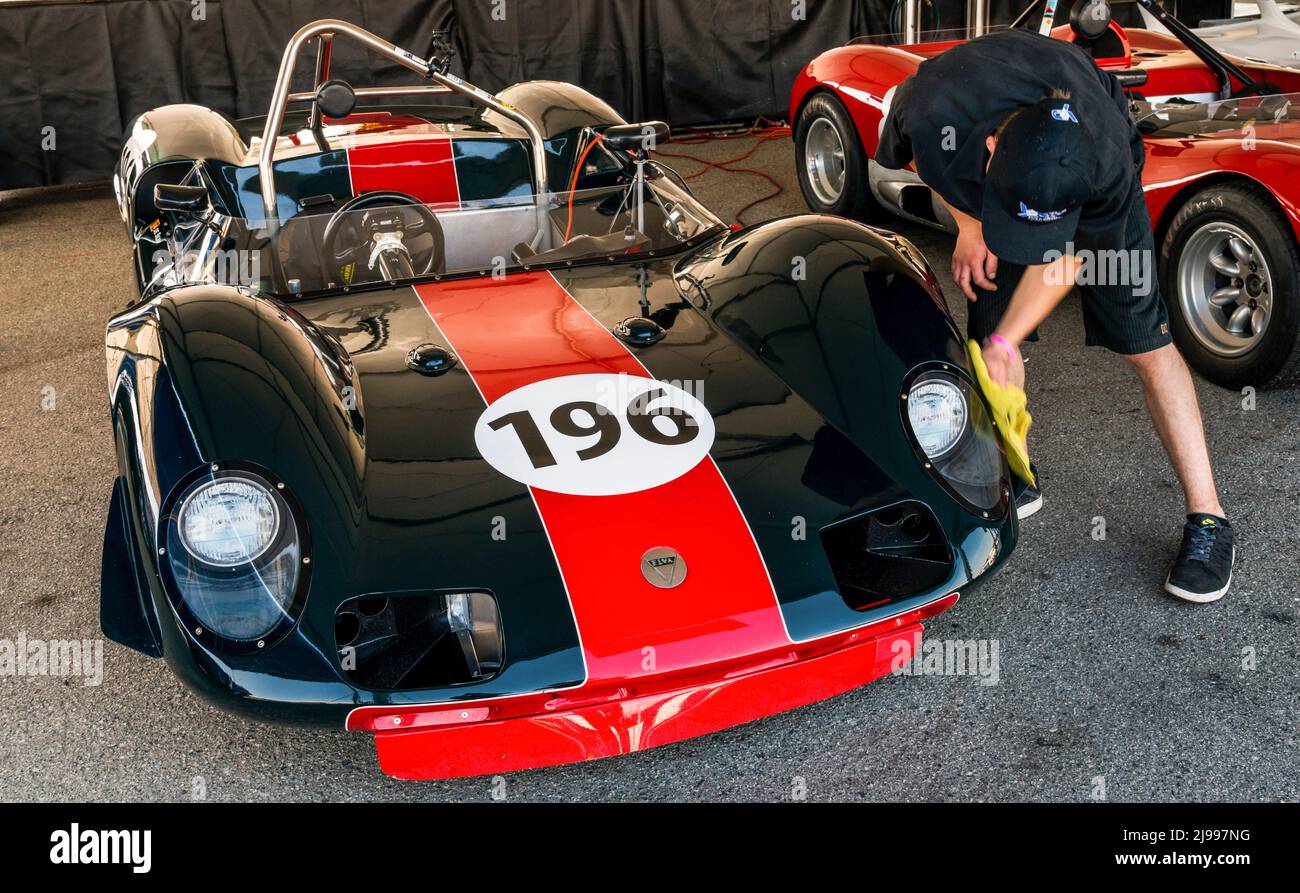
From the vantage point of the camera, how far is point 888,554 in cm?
197

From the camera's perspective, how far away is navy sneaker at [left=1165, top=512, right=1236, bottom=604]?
235 cm

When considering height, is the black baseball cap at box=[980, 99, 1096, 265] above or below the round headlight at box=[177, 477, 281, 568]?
above

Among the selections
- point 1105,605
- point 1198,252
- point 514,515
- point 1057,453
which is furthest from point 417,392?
point 1198,252

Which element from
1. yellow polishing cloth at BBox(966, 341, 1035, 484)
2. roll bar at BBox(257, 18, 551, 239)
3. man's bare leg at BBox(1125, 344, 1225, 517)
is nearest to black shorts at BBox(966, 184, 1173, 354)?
man's bare leg at BBox(1125, 344, 1225, 517)

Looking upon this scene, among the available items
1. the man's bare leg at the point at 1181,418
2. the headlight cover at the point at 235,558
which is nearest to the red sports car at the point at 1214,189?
the man's bare leg at the point at 1181,418

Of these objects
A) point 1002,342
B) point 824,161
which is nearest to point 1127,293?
point 1002,342

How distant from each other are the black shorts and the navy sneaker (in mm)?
379

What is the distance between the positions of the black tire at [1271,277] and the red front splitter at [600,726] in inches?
72.3

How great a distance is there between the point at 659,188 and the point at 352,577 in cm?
152

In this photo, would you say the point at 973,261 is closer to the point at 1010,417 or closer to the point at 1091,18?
the point at 1010,417

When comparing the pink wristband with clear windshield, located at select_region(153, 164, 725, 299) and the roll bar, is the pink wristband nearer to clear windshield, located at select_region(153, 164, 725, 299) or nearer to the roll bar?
clear windshield, located at select_region(153, 164, 725, 299)

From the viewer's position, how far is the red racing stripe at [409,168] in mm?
3168

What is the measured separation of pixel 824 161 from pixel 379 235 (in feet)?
8.73
